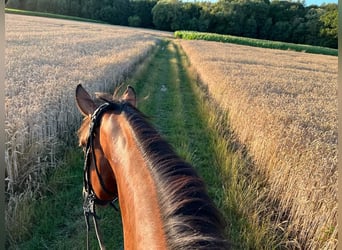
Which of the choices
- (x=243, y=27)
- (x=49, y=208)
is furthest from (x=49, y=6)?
(x=49, y=208)

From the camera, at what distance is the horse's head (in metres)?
1.99

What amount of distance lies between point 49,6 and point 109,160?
7359 cm

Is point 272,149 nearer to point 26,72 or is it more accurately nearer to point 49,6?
point 26,72

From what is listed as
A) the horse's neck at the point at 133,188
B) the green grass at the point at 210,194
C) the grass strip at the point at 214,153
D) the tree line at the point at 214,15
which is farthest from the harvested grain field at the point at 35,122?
the tree line at the point at 214,15

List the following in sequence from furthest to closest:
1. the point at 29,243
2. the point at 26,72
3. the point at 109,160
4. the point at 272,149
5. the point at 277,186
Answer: the point at 26,72 → the point at 272,149 → the point at 277,186 → the point at 29,243 → the point at 109,160

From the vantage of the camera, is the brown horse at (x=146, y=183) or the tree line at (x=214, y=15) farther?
the tree line at (x=214, y=15)

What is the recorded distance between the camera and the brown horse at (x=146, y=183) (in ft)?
4.10

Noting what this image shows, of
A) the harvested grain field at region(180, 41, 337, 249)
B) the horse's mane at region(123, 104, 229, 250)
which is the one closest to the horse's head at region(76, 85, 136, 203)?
the horse's mane at region(123, 104, 229, 250)

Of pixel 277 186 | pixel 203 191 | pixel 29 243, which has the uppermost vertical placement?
pixel 203 191

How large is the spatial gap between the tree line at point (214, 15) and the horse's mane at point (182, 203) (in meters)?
51.1

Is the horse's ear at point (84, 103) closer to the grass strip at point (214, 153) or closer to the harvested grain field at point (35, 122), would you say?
the grass strip at point (214, 153)

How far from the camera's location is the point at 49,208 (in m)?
4.15

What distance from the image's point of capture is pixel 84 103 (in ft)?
7.13

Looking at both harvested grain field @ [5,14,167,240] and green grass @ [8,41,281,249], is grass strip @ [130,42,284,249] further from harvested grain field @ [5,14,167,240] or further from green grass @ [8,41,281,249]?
harvested grain field @ [5,14,167,240]
